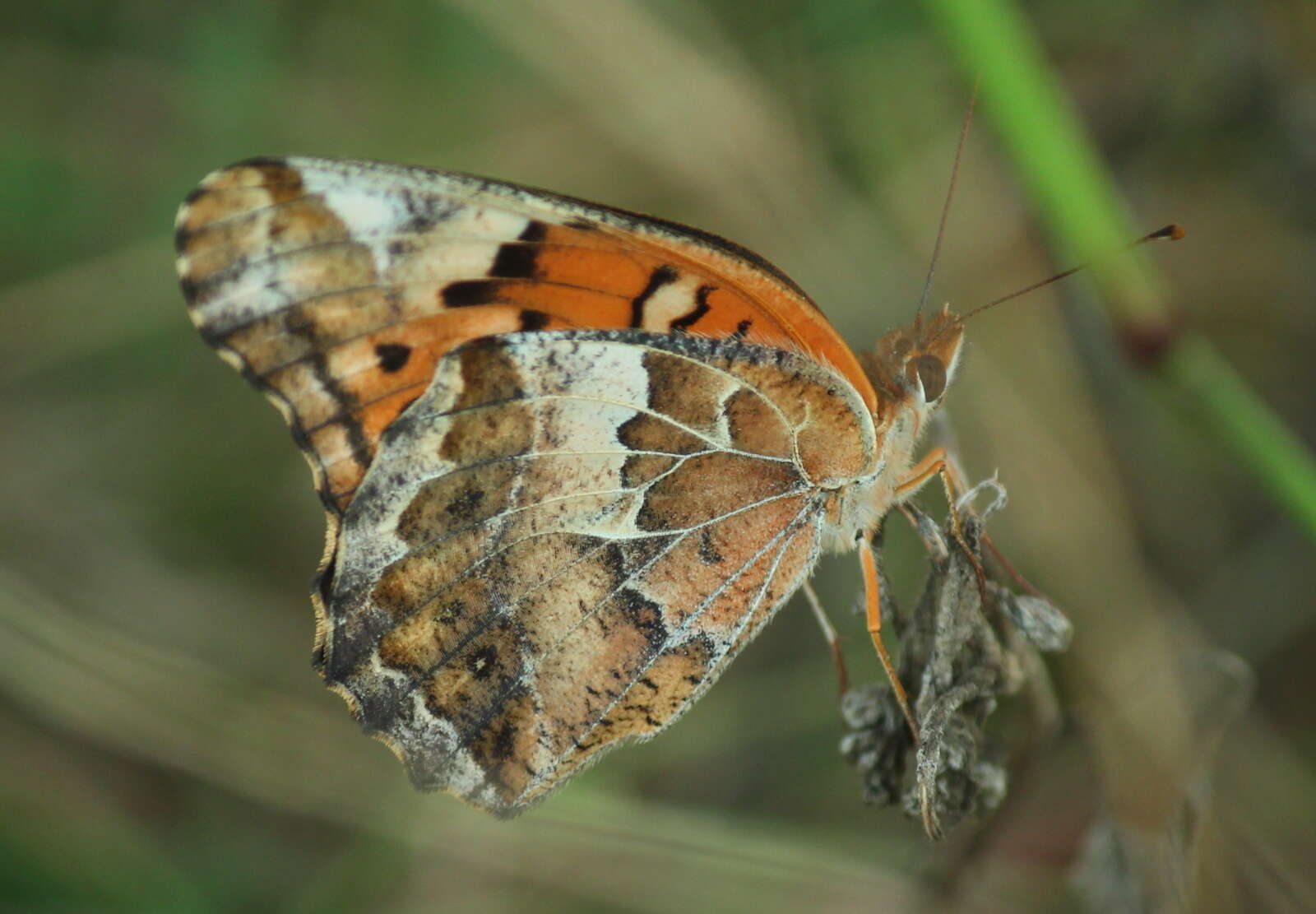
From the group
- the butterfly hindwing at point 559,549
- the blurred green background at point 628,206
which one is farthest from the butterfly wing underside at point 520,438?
the blurred green background at point 628,206

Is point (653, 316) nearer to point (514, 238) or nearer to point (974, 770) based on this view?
point (514, 238)

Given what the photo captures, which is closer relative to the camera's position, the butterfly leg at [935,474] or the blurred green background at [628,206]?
the butterfly leg at [935,474]

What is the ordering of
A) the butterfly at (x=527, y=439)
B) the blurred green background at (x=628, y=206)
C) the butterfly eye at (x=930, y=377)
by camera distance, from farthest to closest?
the blurred green background at (x=628, y=206) → the butterfly eye at (x=930, y=377) → the butterfly at (x=527, y=439)

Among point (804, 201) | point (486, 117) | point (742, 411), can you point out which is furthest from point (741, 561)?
point (486, 117)

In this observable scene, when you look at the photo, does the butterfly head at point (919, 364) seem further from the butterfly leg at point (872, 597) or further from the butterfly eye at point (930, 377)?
the butterfly leg at point (872, 597)

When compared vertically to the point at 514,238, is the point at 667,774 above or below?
below

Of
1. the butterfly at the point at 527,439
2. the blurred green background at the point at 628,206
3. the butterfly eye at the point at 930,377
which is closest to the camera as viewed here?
the butterfly at the point at 527,439

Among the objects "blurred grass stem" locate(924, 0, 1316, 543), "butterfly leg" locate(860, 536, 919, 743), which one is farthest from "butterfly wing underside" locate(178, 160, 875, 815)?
"blurred grass stem" locate(924, 0, 1316, 543)
